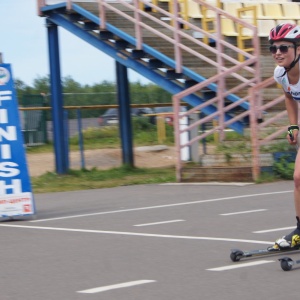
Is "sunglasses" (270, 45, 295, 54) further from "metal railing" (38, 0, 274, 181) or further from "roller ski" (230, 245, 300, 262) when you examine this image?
"metal railing" (38, 0, 274, 181)

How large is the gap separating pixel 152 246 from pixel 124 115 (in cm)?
1190

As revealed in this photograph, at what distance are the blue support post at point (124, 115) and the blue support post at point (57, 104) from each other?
5.47 ft

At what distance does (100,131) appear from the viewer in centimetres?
2872

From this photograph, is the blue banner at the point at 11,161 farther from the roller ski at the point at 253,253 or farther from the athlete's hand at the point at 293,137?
the athlete's hand at the point at 293,137

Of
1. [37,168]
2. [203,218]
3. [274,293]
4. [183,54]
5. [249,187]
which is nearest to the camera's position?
[274,293]

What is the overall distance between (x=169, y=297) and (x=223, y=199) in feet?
22.5

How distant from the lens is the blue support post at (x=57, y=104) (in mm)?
20016

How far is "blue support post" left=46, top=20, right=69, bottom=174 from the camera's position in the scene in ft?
65.7

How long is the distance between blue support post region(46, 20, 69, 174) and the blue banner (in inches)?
302

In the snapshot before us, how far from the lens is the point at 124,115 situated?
21297mm

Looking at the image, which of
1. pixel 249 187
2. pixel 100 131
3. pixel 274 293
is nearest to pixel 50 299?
pixel 274 293

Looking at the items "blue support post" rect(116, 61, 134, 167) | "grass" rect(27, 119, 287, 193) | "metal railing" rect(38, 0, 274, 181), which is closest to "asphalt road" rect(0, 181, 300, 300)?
"grass" rect(27, 119, 287, 193)

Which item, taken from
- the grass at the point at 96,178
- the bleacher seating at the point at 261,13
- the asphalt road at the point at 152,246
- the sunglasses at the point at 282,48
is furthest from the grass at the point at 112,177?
the sunglasses at the point at 282,48

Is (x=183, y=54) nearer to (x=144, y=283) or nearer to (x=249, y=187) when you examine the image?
(x=249, y=187)
